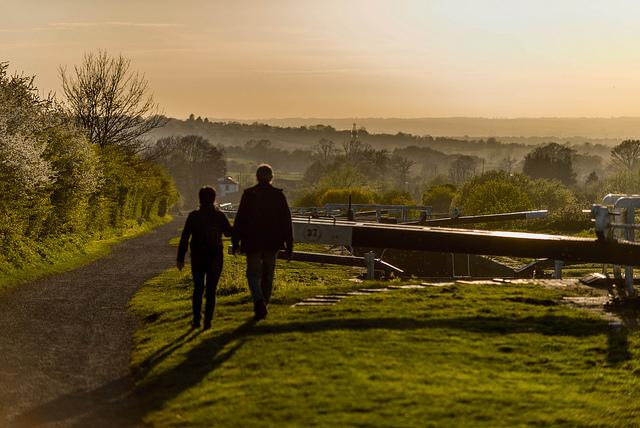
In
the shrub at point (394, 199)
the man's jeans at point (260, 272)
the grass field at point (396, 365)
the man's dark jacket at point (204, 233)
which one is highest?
the man's dark jacket at point (204, 233)

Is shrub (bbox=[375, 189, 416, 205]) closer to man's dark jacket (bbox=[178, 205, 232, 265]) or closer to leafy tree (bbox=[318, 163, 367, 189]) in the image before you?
leafy tree (bbox=[318, 163, 367, 189])

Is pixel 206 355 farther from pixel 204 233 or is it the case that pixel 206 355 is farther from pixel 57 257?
pixel 57 257

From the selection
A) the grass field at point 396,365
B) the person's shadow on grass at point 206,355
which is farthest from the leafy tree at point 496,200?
the person's shadow on grass at point 206,355

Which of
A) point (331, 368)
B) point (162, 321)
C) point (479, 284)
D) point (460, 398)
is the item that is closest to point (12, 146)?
point (162, 321)

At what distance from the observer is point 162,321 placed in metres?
18.4

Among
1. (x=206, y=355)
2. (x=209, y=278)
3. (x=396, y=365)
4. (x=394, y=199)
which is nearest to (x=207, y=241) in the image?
(x=209, y=278)

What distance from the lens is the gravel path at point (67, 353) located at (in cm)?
1134

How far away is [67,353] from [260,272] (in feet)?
11.2

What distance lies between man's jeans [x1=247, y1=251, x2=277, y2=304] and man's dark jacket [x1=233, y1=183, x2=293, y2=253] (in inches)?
6.2

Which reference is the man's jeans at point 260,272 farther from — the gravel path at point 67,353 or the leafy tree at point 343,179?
the leafy tree at point 343,179

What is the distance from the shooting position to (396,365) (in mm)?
12406

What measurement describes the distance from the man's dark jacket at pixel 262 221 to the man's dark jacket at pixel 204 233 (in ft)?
1.05

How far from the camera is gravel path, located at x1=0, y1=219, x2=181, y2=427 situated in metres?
11.3

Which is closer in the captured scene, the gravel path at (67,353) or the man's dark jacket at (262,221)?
the gravel path at (67,353)
